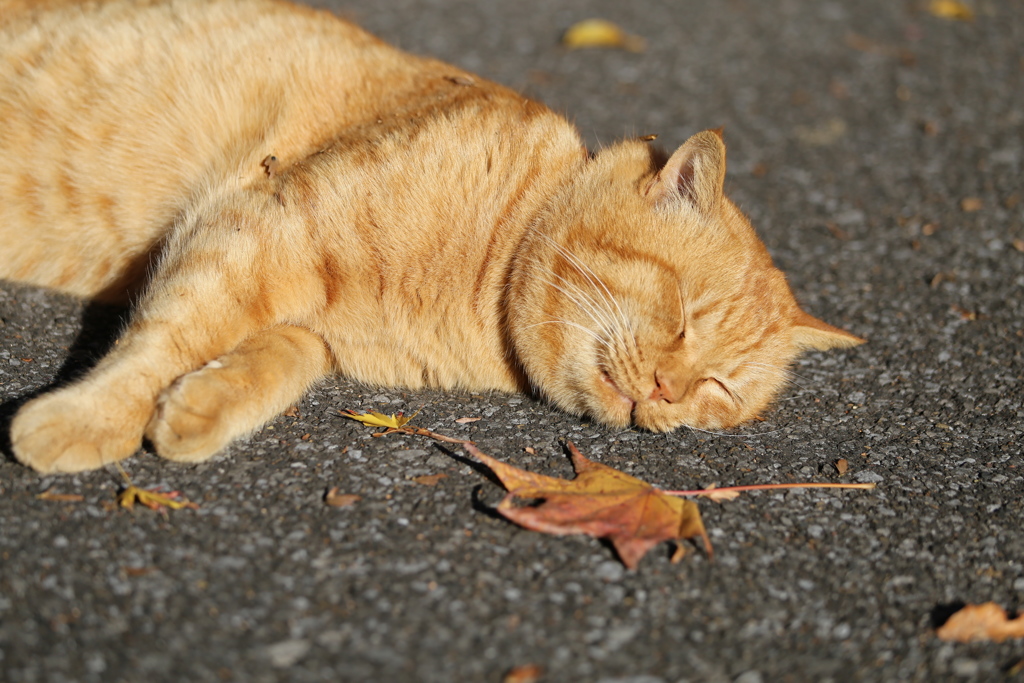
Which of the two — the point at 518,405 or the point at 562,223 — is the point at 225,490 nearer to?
the point at 518,405

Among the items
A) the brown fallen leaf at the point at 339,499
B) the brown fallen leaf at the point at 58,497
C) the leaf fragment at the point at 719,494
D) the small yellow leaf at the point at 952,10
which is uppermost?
the small yellow leaf at the point at 952,10

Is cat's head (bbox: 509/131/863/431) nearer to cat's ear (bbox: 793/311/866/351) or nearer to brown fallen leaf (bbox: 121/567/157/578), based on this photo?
cat's ear (bbox: 793/311/866/351)

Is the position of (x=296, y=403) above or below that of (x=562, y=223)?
below

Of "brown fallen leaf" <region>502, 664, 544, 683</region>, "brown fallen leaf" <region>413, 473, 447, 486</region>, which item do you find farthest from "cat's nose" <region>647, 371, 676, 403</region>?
"brown fallen leaf" <region>502, 664, 544, 683</region>

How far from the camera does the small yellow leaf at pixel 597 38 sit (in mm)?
6230

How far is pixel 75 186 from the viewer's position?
3092 millimetres

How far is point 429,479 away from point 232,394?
0.60m

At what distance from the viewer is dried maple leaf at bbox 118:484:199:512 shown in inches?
84.4

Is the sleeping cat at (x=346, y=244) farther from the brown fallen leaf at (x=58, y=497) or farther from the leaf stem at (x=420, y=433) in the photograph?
the leaf stem at (x=420, y=433)

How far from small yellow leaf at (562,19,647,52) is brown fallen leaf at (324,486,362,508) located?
4.80m

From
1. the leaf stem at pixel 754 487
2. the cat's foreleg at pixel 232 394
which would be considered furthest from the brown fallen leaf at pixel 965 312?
the cat's foreleg at pixel 232 394

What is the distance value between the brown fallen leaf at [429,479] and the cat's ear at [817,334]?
1.42m

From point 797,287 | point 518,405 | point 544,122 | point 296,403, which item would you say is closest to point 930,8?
point 797,287

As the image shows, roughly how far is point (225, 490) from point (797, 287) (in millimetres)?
2777
